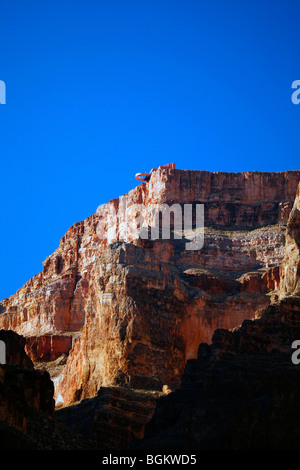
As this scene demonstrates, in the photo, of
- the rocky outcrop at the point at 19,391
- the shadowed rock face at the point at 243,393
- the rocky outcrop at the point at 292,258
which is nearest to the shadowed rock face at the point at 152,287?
the rocky outcrop at the point at 292,258

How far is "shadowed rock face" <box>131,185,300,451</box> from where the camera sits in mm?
93125

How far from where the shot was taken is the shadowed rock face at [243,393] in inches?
3666

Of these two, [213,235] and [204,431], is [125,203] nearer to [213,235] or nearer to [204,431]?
[213,235]

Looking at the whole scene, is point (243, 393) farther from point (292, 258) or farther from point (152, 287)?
point (152, 287)

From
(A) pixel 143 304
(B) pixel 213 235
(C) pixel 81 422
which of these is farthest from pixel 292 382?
(B) pixel 213 235

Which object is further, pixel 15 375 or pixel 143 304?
pixel 143 304

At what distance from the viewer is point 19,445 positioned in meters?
86.1

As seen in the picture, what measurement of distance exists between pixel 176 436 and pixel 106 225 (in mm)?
71187

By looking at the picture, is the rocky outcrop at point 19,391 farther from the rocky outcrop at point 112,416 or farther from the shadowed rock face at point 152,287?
the shadowed rock face at point 152,287

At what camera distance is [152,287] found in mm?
130125

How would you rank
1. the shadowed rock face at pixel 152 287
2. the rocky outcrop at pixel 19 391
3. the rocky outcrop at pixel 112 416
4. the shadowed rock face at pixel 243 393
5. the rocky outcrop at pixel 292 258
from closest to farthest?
the rocky outcrop at pixel 19 391 < the shadowed rock face at pixel 243 393 < the rocky outcrop at pixel 112 416 < the rocky outcrop at pixel 292 258 < the shadowed rock face at pixel 152 287

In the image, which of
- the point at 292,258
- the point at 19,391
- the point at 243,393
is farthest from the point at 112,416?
the point at 19,391

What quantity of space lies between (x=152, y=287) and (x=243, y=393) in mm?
30077

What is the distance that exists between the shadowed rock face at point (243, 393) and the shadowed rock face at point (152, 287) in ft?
39.8
